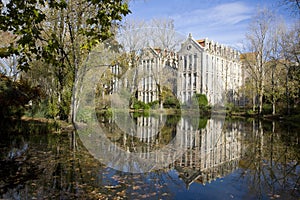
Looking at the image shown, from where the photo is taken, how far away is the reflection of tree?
15.1 ft

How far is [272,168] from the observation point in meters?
5.91

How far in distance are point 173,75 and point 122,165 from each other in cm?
1374

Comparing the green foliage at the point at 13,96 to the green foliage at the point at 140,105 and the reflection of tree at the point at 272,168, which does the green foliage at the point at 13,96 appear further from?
the green foliage at the point at 140,105

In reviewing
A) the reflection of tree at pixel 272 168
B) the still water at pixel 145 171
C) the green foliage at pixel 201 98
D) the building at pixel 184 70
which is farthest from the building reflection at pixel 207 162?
the green foliage at pixel 201 98

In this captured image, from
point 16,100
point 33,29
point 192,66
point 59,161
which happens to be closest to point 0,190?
point 59,161

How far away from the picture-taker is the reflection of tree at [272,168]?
4590 millimetres

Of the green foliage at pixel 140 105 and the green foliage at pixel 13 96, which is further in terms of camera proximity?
the green foliage at pixel 140 105

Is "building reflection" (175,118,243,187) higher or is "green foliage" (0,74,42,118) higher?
"green foliage" (0,74,42,118)

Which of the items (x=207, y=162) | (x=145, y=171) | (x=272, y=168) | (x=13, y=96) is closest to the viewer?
(x=145, y=171)

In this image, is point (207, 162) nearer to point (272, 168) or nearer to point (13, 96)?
point (272, 168)

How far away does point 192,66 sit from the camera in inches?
598

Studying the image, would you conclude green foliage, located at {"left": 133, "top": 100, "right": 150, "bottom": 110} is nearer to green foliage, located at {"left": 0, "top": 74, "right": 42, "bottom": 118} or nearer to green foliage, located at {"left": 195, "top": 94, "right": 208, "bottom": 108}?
green foliage, located at {"left": 195, "top": 94, "right": 208, "bottom": 108}

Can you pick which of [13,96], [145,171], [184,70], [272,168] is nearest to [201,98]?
[184,70]

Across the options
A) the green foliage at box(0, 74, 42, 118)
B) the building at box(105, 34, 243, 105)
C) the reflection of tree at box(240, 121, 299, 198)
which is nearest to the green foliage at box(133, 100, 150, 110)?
the building at box(105, 34, 243, 105)
